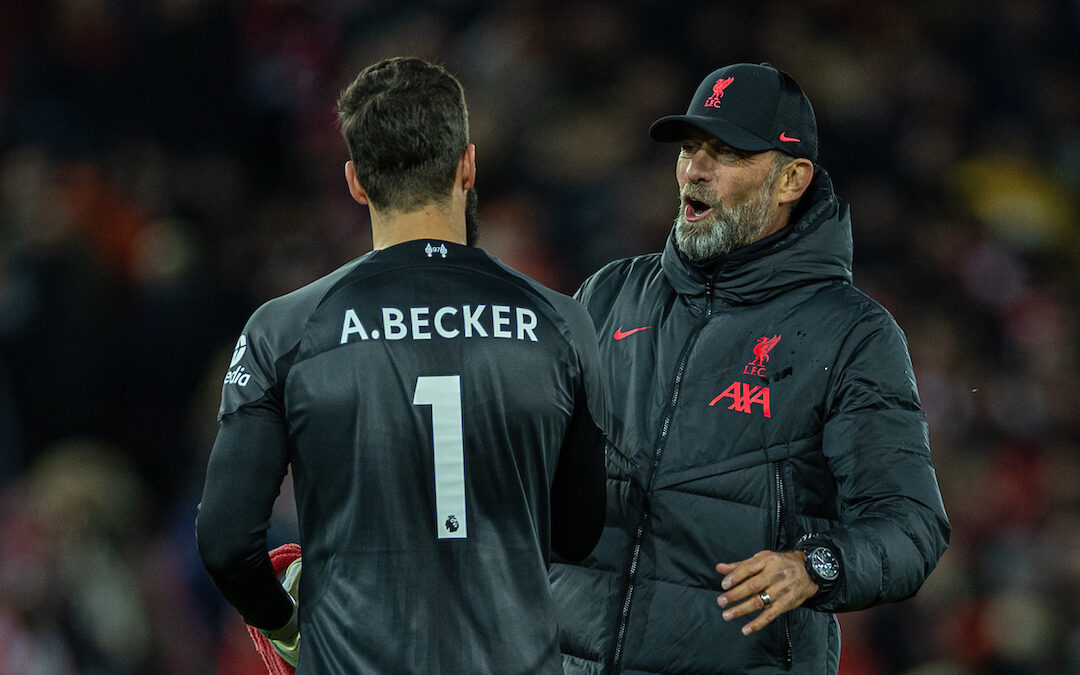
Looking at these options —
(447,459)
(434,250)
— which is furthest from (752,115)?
(447,459)

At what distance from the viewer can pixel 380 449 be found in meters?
2.04

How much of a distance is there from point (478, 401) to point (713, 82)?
3.75 feet

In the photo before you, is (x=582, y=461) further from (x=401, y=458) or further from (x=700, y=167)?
(x=700, y=167)

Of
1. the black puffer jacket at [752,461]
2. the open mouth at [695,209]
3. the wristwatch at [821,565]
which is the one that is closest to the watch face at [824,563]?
the wristwatch at [821,565]

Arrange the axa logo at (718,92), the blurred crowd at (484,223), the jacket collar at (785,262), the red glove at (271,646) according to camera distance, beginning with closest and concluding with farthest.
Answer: the red glove at (271,646) → the jacket collar at (785,262) → the axa logo at (718,92) → the blurred crowd at (484,223)

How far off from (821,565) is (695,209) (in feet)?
2.88

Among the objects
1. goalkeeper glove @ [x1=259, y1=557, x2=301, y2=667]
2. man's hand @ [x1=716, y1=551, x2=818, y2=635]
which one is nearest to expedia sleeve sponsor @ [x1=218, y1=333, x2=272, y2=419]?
goalkeeper glove @ [x1=259, y1=557, x2=301, y2=667]

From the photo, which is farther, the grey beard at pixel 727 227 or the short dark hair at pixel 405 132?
the grey beard at pixel 727 227

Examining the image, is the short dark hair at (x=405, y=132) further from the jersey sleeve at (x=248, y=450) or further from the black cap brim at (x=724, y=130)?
the black cap brim at (x=724, y=130)

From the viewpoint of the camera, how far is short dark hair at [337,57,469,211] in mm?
2100

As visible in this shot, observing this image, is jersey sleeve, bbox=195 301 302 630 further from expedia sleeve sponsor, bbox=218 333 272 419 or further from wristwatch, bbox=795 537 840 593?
wristwatch, bbox=795 537 840 593

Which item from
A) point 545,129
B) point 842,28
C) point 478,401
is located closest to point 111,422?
point 545,129

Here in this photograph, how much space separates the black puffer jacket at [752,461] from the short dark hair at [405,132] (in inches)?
31.7

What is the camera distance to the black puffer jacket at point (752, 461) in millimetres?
2545
